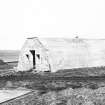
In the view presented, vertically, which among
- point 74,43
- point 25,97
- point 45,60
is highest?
point 74,43

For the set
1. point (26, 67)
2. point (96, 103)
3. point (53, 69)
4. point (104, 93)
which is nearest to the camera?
point (96, 103)

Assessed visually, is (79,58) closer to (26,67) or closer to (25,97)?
(26,67)

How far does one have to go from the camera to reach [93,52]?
30.7 meters

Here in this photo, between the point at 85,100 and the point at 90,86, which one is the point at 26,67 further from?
the point at 85,100

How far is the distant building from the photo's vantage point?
84.2 ft

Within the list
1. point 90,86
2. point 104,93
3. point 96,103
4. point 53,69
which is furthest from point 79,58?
point 96,103

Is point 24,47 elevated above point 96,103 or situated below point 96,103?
above

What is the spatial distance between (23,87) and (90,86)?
4.85 meters

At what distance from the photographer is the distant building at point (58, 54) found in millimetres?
25669

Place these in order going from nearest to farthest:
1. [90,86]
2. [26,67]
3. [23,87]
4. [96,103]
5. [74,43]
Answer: [96,103], [90,86], [23,87], [26,67], [74,43]

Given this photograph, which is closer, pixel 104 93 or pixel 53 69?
pixel 104 93

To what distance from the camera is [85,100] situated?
12367mm

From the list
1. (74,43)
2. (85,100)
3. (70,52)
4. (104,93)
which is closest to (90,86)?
(104,93)

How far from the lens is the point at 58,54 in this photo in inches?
1046
